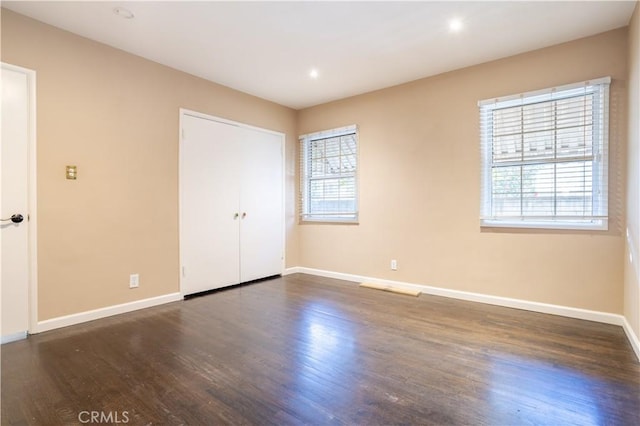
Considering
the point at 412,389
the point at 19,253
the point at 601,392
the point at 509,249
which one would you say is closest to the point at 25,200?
the point at 19,253

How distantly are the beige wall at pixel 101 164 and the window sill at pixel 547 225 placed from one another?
3520 millimetres

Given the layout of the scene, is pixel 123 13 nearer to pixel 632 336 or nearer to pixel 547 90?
pixel 547 90

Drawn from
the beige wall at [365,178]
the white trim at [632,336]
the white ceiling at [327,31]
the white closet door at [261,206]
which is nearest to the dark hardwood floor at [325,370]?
the white trim at [632,336]

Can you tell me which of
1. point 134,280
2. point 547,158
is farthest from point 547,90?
point 134,280

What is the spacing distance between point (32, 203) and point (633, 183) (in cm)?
482

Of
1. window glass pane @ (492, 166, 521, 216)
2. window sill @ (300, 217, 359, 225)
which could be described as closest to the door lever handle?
window sill @ (300, 217, 359, 225)

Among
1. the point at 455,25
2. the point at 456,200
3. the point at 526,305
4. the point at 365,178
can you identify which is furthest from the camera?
the point at 365,178

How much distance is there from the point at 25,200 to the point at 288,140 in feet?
10.9

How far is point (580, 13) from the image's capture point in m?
2.63

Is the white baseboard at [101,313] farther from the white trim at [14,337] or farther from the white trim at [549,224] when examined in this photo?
the white trim at [549,224]

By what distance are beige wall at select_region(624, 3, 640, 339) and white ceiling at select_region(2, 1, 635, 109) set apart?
36 cm

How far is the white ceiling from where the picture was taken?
2566 millimetres

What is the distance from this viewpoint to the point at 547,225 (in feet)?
10.4

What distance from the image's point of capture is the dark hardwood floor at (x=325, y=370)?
1.67 metres
